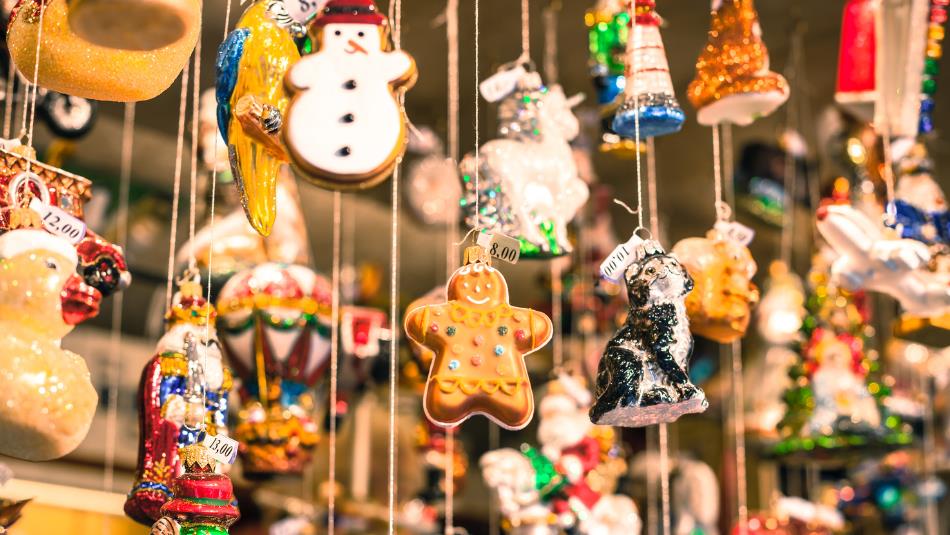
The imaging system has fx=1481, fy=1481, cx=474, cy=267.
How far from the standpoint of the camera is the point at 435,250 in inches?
199

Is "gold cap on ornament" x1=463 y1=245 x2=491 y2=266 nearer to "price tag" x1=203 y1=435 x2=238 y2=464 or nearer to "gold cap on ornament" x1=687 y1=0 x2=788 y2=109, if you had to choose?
"price tag" x1=203 y1=435 x2=238 y2=464

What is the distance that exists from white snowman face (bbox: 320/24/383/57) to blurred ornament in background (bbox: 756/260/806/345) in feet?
7.51

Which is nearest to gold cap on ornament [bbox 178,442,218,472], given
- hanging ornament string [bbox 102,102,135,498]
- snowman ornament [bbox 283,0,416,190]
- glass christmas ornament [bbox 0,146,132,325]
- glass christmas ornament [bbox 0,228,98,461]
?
glass christmas ornament [bbox 0,228,98,461]

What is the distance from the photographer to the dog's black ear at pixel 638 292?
227 centimetres

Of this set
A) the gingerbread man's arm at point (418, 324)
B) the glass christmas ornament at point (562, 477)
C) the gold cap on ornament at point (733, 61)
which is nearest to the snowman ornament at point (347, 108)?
the gingerbread man's arm at point (418, 324)

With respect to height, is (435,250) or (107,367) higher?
(435,250)

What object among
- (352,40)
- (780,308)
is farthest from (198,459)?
(780,308)

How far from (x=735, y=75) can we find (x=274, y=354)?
1.07 m

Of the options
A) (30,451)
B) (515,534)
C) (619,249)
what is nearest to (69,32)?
(30,451)

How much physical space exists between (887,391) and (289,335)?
1.46 m

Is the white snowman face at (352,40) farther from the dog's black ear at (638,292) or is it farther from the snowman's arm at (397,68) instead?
the dog's black ear at (638,292)

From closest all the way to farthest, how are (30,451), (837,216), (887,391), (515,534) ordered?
(30,451), (837,216), (515,534), (887,391)

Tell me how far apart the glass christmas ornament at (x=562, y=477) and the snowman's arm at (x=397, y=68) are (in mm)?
1152

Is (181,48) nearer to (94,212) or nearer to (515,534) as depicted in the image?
(515,534)
